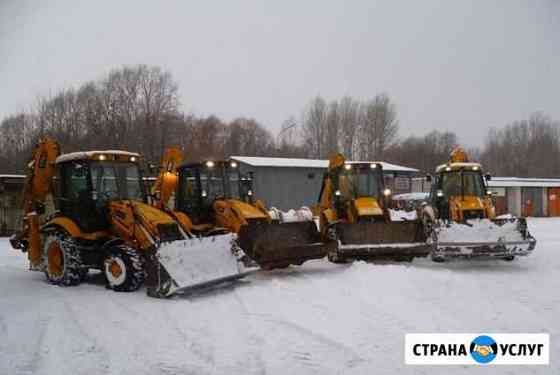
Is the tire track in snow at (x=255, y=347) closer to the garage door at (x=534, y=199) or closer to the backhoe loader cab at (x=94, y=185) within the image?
the backhoe loader cab at (x=94, y=185)

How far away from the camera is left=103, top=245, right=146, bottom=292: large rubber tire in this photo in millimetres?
8883

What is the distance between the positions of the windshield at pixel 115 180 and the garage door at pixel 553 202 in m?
35.0

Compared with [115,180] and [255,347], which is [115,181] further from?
[255,347]

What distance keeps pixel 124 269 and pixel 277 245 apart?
334cm

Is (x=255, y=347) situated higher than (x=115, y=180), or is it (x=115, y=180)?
(x=115, y=180)

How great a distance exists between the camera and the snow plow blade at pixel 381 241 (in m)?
11.3

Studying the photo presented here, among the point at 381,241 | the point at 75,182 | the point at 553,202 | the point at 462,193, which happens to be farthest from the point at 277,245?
the point at 553,202

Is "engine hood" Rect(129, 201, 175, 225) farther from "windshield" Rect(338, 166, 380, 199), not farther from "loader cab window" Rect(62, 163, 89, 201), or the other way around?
"windshield" Rect(338, 166, 380, 199)

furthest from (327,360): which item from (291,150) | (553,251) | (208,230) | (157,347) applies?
(291,150)

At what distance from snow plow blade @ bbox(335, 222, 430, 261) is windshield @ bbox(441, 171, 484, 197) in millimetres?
2013

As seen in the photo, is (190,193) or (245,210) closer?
(245,210)

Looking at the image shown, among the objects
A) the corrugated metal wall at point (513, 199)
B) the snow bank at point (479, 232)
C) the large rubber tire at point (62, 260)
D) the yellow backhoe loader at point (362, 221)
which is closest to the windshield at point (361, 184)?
the yellow backhoe loader at point (362, 221)

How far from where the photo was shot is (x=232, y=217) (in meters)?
11.3

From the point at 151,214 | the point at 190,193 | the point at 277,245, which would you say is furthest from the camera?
the point at 190,193
